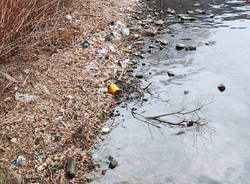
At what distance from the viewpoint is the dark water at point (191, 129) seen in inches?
118

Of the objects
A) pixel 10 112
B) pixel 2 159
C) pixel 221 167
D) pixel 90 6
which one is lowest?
pixel 221 167

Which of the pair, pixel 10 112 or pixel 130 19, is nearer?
pixel 10 112

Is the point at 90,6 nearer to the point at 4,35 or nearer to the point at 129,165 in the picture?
the point at 4,35

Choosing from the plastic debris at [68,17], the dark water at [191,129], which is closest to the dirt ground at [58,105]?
the plastic debris at [68,17]

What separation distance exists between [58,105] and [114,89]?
923mm

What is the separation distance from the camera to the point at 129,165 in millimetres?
3107

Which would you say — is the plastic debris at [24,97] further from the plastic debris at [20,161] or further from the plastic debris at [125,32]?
the plastic debris at [125,32]

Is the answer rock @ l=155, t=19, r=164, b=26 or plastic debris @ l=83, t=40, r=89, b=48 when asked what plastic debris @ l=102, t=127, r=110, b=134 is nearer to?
plastic debris @ l=83, t=40, r=89, b=48

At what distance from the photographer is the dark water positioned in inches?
118

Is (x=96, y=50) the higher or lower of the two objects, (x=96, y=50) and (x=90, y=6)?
the lower

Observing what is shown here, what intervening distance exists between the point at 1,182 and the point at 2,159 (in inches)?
24.1

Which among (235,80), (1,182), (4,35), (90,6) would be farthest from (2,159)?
(90,6)

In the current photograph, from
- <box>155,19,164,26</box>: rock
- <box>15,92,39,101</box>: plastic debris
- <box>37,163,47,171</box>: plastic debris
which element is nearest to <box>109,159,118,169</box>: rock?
<box>37,163,47,171</box>: plastic debris

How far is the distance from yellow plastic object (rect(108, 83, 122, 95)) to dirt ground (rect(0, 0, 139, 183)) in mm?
72
